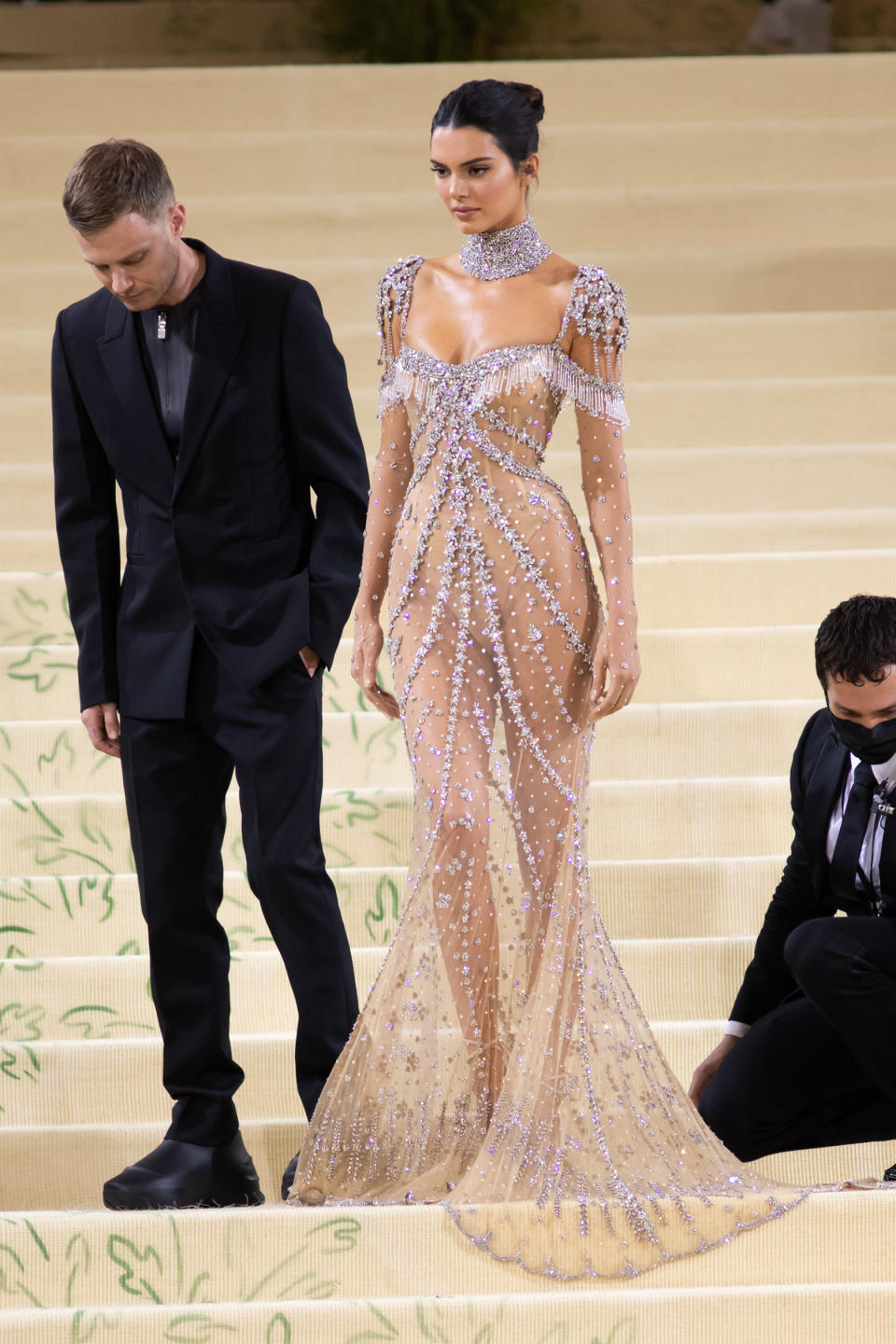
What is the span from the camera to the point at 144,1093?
11.0ft

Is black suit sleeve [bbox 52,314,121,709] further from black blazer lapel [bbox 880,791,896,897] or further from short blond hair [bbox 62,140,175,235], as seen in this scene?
black blazer lapel [bbox 880,791,896,897]

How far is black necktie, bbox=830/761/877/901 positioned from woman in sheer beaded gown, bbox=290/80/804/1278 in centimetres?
40

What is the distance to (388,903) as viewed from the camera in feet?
12.5

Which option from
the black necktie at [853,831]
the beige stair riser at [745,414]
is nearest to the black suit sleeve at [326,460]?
the black necktie at [853,831]

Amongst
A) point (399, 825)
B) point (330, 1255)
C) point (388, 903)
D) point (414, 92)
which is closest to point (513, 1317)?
point (330, 1255)

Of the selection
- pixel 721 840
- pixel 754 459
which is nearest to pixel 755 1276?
pixel 721 840

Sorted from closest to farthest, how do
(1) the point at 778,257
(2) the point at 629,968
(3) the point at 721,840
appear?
1. (2) the point at 629,968
2. (3) the point at 721,840
3. (1) the point at 778,257

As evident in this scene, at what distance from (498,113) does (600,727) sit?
1852 millimetres

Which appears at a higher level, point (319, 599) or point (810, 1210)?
point (319, 599)

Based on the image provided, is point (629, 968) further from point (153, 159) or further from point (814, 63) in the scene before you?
point (814, 63)

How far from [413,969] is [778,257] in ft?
12.7

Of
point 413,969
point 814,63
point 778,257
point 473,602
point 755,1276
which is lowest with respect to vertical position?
point 755,1276

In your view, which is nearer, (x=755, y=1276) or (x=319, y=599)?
(x=755, y=1276)

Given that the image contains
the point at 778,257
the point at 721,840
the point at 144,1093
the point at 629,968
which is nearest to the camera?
the point at 144,1093
